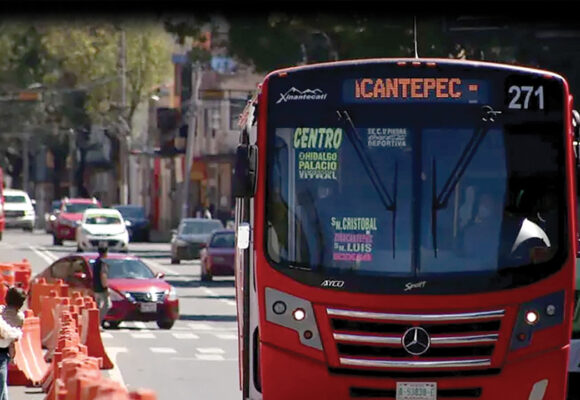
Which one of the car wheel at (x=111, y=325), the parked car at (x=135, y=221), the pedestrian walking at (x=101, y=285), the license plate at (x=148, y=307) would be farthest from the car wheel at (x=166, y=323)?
the parked car at (x=135, y=221)

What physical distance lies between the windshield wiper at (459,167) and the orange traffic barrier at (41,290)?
1789 cm

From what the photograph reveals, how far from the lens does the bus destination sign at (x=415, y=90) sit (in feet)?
48.8

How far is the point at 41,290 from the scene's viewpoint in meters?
32.7

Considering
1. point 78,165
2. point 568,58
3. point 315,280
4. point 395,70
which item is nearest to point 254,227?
point 315,280

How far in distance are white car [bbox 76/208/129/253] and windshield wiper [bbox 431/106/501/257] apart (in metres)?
46.3

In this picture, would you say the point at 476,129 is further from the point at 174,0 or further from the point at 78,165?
the point at 78,165

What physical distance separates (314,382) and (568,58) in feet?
91.7

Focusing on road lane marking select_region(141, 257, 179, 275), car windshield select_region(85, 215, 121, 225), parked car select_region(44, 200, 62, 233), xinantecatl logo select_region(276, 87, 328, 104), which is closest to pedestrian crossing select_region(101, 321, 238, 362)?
xinantecatl logo select_region(276, 87, 328, 104)

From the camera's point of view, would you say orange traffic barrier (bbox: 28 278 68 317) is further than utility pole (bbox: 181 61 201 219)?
No

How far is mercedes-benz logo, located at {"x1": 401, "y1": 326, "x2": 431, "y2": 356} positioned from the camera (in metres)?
14.2

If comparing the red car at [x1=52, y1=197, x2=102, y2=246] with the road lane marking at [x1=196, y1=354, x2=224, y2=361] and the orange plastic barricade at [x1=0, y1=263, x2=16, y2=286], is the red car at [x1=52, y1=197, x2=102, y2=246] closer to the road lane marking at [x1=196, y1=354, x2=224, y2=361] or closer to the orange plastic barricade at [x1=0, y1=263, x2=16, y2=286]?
the orange plastic barricade at [x1=0, y1=263, x2=16, y2=286]

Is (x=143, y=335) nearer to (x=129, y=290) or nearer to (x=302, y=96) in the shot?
(x=129, y=290)

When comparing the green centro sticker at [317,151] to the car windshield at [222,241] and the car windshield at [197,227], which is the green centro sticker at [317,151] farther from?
the car windshield at [197,227]

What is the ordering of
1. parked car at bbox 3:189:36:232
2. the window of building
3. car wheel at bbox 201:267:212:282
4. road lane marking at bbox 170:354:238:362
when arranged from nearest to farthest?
road lane marking at bbox 170:354:238:362 < car wheel at bbox 201:267:212:282 < parked car at bbox 3:189:36:232 < the window of building
